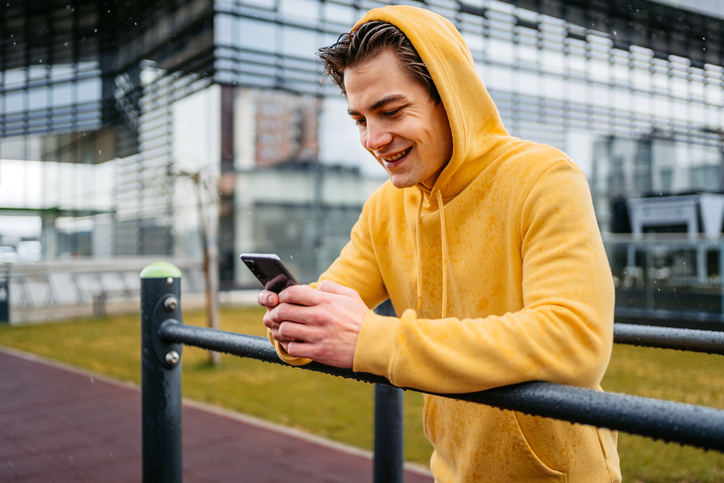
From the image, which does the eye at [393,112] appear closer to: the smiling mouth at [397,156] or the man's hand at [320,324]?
the smiling mouth at [397,156]

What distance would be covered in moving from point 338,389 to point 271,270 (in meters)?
4.78

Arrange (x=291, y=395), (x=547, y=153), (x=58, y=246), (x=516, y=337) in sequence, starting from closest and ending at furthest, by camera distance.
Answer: (x=516, y=337), (x=547, y=153), (x=291, y=395), (x=58, y=246)

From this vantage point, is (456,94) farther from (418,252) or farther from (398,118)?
(418,252)

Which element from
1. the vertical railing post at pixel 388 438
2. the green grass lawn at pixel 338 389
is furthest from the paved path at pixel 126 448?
the vertical railing post at pixel 388 438

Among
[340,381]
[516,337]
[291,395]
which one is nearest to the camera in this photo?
[516,337]

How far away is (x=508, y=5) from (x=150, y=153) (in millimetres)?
10749

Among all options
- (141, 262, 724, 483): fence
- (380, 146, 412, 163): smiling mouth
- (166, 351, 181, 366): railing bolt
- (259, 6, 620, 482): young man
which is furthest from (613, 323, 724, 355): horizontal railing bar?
(166, 351, 181, 366): railing bolt

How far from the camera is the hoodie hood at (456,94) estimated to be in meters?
1.05

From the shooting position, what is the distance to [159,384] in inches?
54.4

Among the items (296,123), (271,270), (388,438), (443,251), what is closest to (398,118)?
(443,251)

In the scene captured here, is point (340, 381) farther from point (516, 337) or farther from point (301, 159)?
point (301, 159)

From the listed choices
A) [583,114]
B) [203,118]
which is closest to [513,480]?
[203,118]

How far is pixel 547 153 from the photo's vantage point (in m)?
0.96

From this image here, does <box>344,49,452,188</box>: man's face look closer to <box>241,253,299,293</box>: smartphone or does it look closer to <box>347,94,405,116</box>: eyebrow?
<box>347,94,405,116</box>: eyebrow
